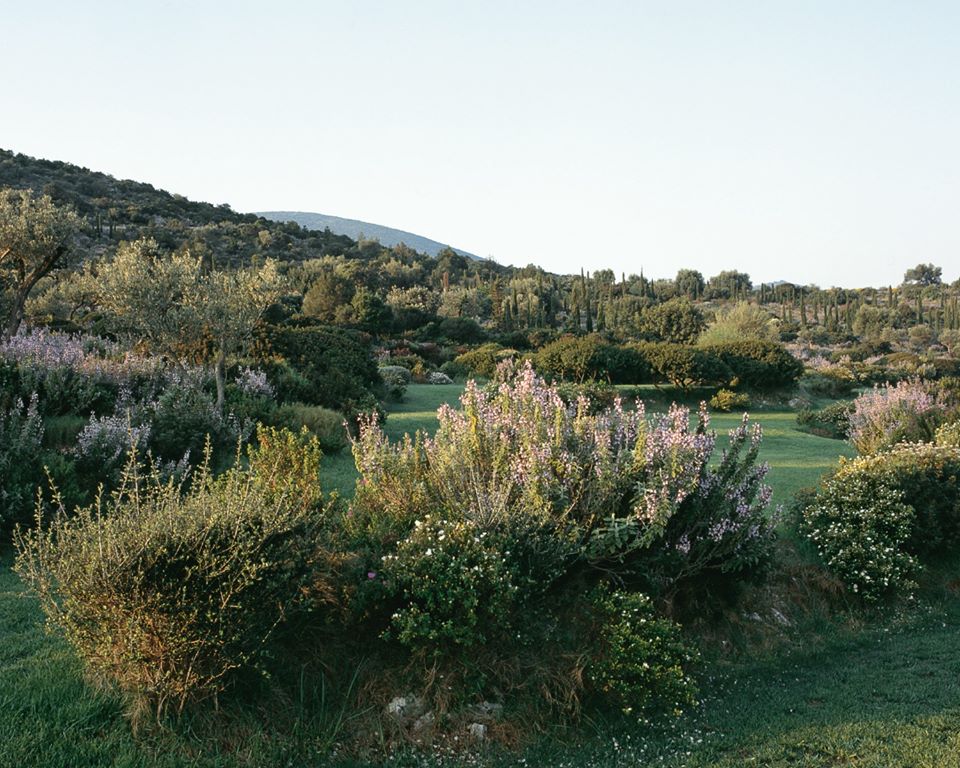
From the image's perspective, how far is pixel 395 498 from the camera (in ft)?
22.0

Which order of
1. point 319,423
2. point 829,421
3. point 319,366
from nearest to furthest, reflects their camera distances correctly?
point 319,423, point 319,366, point 829,421

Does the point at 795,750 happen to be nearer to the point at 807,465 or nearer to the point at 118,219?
the point at 807,465

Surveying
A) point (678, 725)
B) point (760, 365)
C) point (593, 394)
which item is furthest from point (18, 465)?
point (760, 365)

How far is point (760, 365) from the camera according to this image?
80.3 ft

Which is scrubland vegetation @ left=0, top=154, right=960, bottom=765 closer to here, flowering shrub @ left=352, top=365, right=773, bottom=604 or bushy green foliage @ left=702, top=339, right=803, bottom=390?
flowering shrub @ left=352, top=365, right=773, bottom=604

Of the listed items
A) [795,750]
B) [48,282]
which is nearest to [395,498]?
[795,750]

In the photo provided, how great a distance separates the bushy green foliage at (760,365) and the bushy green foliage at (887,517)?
14.8m

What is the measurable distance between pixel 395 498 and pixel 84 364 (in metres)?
9.05

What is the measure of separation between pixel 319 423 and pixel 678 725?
9352 mm

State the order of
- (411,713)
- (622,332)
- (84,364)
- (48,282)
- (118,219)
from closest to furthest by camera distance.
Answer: (411,713) → (84,364) → (48,282) → (622,332) → (118,219)

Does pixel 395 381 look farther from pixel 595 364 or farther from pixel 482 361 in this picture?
pixel 482 361

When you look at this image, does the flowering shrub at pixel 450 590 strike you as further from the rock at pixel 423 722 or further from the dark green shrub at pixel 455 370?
the dark green shrub at pixel 455 370

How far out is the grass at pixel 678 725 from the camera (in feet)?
14.4

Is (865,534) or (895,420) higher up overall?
(895,420)
